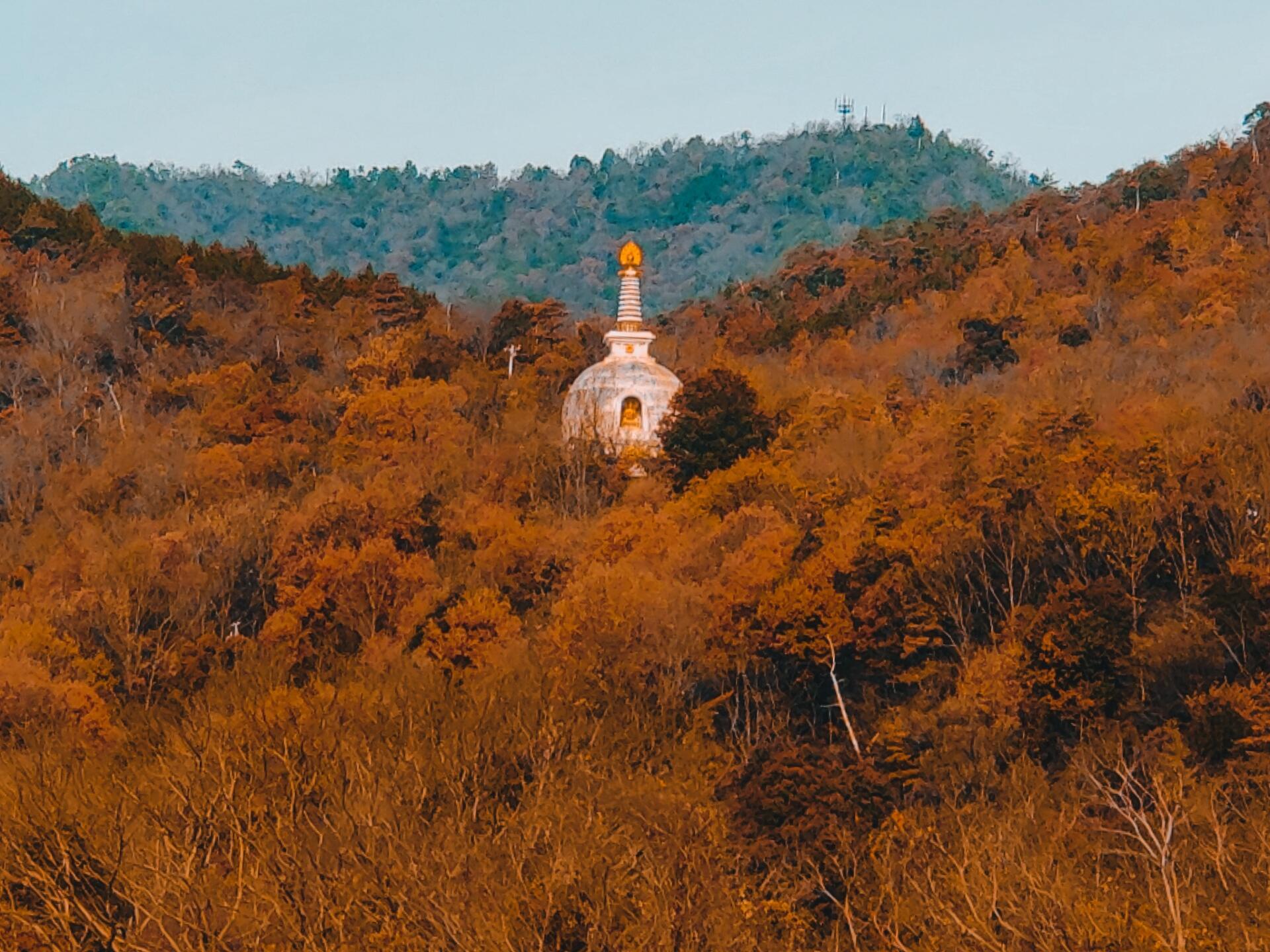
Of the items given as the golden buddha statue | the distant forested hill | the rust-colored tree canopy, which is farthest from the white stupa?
the distant forested hill

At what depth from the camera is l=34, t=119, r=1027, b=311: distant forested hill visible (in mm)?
160750

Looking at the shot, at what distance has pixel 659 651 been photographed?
29.9 metres

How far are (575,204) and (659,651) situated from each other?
14344cm

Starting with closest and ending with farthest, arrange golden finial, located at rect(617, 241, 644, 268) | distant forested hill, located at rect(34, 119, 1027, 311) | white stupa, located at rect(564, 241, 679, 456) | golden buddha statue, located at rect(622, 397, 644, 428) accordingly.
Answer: white stupa, located at rect(564, 241, 679, 456) < golden buddha statue, located at rect(622, 397, 644, 428) < golden finial, located at rect(617, 241, 644, 268) < distant forested hill, located at rect(34, 119, 1027, 311)

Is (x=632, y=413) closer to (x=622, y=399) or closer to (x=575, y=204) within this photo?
(x=622, y=399)

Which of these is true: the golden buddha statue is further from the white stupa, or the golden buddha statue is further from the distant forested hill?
the distant forested hill

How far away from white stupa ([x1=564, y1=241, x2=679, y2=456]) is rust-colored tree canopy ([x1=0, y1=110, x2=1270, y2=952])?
0.89m

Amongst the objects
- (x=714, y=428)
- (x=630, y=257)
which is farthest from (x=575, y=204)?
(x=714, y=428)

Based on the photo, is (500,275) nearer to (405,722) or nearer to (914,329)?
(914,329)

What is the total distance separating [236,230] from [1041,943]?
163704mm

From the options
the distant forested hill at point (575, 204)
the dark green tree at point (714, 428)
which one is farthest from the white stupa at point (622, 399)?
the distant forested hill at point (575, 204)

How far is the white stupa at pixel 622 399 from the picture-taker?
43031mm

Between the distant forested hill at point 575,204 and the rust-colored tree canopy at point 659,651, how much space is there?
10808 cm

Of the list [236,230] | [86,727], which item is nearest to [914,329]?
[86,727]
